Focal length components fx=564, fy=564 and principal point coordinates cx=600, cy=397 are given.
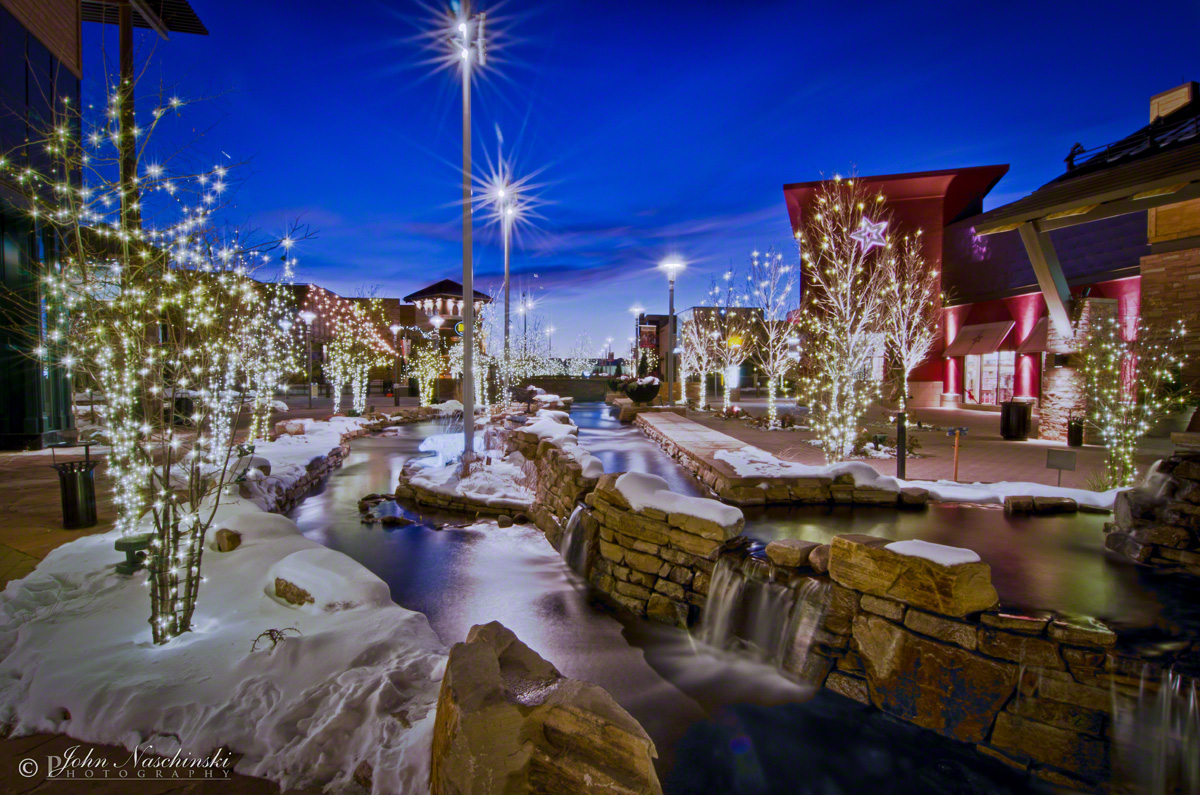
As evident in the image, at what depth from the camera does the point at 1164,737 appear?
3.22 metres

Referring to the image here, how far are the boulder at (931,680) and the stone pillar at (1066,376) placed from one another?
1148 cm

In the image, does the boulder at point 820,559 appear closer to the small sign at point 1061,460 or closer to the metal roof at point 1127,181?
the small sign at point 1061,460

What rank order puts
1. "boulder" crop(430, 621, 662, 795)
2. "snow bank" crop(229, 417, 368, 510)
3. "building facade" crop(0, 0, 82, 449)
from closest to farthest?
"boulder" crop(430, 621, 662, 795), "snow bank" crop(229, 417, 368, 510), "building facade" crop(0, 0, 82, 449)

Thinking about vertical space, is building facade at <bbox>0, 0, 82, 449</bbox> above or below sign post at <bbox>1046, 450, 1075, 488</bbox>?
above

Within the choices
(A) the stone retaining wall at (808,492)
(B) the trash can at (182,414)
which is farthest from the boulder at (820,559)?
(B) the trash can at (182,414)

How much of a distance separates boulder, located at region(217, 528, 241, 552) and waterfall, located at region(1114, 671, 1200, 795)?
7.11 meters

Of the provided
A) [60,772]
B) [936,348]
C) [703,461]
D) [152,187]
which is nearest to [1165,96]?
[936,348]

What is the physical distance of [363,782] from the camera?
9.09ft

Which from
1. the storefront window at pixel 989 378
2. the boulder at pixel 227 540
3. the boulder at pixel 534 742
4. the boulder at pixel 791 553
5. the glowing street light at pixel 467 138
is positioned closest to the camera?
the boulder at pixel 534 742

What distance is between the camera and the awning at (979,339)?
2305cm

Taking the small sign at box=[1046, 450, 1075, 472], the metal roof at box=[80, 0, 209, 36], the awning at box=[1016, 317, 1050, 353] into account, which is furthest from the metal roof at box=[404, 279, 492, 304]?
the small sign at box=[1046, 450, 1075, 472]

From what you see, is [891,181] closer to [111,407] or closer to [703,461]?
[703,461]

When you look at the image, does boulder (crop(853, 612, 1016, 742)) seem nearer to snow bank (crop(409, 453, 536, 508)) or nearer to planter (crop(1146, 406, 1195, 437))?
snow bank (crop(409, 453, 536, 508))

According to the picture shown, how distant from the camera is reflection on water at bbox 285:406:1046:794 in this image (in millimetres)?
3617
